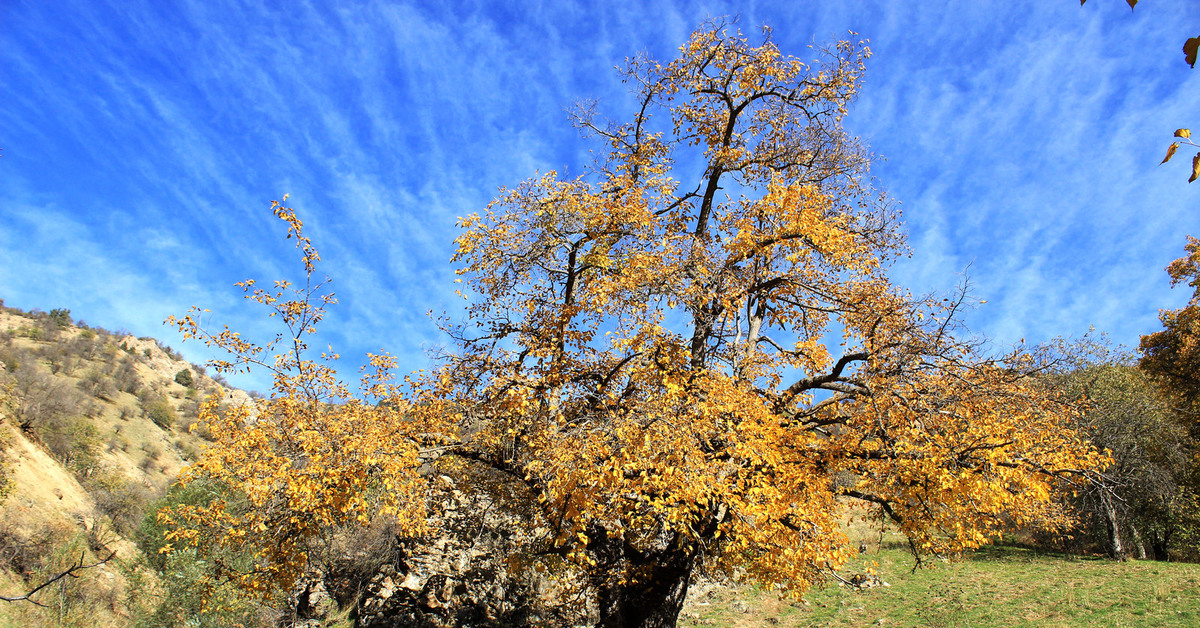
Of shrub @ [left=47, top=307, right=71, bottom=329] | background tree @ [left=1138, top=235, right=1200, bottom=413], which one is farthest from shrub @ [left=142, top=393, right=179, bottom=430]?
background tree @ [left=1138, top=235, right=1200, bottom=413]

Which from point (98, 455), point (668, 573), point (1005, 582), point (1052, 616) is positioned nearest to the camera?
point (668, 573)

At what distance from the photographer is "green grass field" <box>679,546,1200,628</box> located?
17031mm

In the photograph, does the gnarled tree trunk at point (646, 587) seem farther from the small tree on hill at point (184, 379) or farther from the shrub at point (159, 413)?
the small tree on hill at point (184, 379)

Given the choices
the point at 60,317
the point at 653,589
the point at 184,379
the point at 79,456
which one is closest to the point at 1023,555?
the point at 653,589

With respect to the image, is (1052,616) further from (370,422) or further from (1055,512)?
(370,422)

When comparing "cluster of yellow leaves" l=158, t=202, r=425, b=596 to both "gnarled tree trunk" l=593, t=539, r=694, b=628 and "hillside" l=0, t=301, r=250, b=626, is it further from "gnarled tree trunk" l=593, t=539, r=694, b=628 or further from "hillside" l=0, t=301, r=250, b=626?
"gnarled tree trunk" l=593, t=539, r=694, b=628

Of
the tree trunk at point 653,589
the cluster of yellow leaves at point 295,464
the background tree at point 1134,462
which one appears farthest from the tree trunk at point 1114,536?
the cluster of yellow leaves at point 295,464

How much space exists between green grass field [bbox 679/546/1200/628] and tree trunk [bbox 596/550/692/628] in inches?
342

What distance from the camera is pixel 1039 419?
48.2 ft

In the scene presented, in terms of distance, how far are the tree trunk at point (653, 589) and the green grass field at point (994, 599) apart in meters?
8.69

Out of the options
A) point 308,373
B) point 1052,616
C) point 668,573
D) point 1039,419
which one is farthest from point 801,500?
point 1052,616

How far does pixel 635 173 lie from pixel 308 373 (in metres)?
8.64

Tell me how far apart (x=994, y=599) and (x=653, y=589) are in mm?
13961

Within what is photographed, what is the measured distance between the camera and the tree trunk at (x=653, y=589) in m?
13.2
